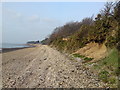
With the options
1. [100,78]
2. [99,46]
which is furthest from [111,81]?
[99,46]

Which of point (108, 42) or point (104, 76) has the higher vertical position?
point (108, 42)

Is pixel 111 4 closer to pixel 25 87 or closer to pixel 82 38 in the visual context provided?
pixel 82 38

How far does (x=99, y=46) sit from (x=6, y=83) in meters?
11.1

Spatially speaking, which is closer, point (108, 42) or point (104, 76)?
point (104, 76)

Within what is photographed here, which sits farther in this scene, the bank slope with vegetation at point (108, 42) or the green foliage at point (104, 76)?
the bank slope with vegetation at point (108, 42)

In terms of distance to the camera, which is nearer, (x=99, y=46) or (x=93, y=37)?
(x=99, y=46)

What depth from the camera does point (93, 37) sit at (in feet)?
65.3

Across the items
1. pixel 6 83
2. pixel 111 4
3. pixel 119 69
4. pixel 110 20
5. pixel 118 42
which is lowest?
pixel 6 83

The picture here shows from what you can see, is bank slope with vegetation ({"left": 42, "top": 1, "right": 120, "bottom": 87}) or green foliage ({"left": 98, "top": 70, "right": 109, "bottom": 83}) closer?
green foliage ({"left": 98, "top": 70, "right": 109, "bottom": 83})

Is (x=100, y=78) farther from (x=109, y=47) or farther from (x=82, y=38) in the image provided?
(x=82, y=38)

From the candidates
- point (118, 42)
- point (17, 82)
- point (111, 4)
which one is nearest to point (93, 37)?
point (111, 4)

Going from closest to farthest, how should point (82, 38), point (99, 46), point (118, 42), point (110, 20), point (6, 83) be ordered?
point (6, 83)
point (118, 42)
point (110, 20)
point (99, 46)
point (82, 38)

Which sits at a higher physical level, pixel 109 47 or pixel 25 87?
pixel 109 47

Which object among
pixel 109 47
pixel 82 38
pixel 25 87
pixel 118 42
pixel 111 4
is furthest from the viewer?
pixel 82 38
